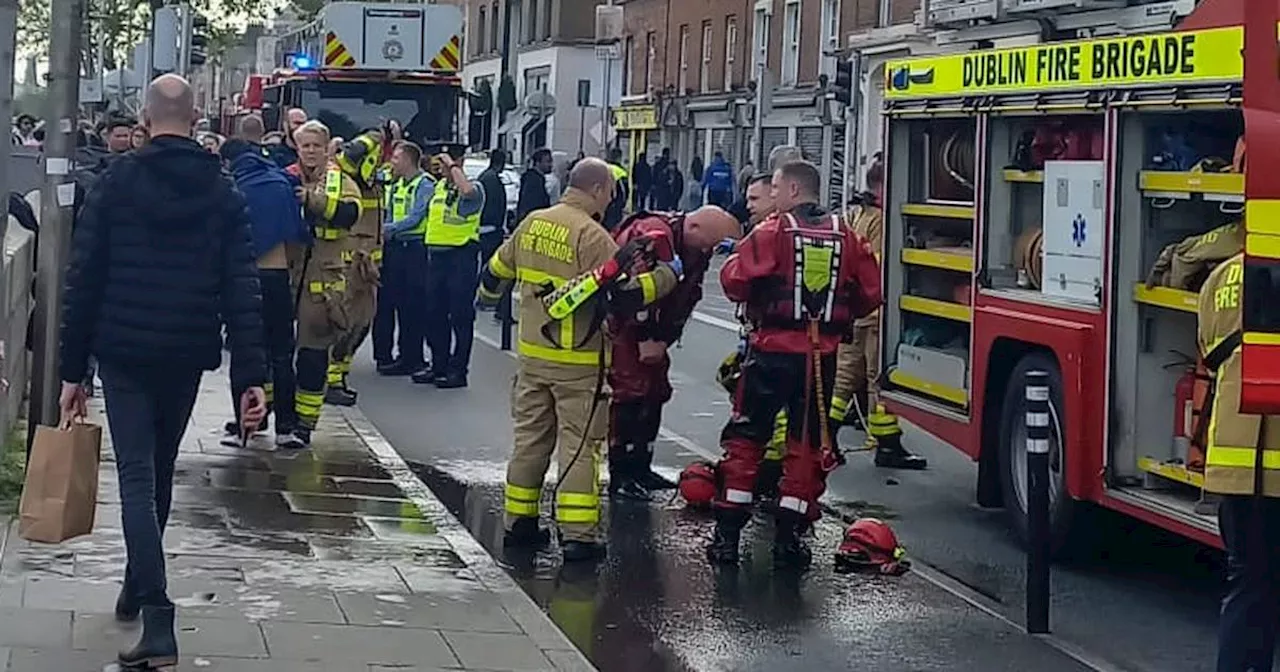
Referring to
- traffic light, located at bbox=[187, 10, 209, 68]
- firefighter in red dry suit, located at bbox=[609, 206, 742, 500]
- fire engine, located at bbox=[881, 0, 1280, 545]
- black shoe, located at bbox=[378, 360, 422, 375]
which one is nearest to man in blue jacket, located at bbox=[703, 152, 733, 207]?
traffic light, located at bbox=[187, 10, 209, 68]

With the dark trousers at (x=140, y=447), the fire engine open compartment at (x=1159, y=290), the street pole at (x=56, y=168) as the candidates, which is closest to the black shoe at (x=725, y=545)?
the fire engine open compartment at (x=1159, y=290)

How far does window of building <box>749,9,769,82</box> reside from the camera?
165 ft

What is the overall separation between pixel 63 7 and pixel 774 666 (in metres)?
4.33

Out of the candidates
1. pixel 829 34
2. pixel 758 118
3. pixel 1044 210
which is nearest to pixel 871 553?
pixel 1044 210

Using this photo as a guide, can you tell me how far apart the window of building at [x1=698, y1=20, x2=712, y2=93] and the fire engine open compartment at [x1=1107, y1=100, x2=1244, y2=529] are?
1763 inches

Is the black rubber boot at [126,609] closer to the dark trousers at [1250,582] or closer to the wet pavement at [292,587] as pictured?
the wet pavement at [292,587]

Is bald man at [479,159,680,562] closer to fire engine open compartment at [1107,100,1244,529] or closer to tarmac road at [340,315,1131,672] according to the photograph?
tarmac road at [340,315,1131,672]

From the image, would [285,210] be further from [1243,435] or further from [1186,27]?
[1243,435]

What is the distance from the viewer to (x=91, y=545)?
9406 mm

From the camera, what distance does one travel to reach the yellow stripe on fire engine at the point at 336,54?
86.2ft

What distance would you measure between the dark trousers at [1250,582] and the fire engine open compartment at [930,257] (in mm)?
4966

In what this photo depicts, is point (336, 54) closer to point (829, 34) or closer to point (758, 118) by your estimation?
point (758, 118)

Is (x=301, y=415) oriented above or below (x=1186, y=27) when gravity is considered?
below

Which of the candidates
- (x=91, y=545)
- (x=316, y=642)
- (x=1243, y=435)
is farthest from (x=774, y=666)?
(x=91, y=545)
